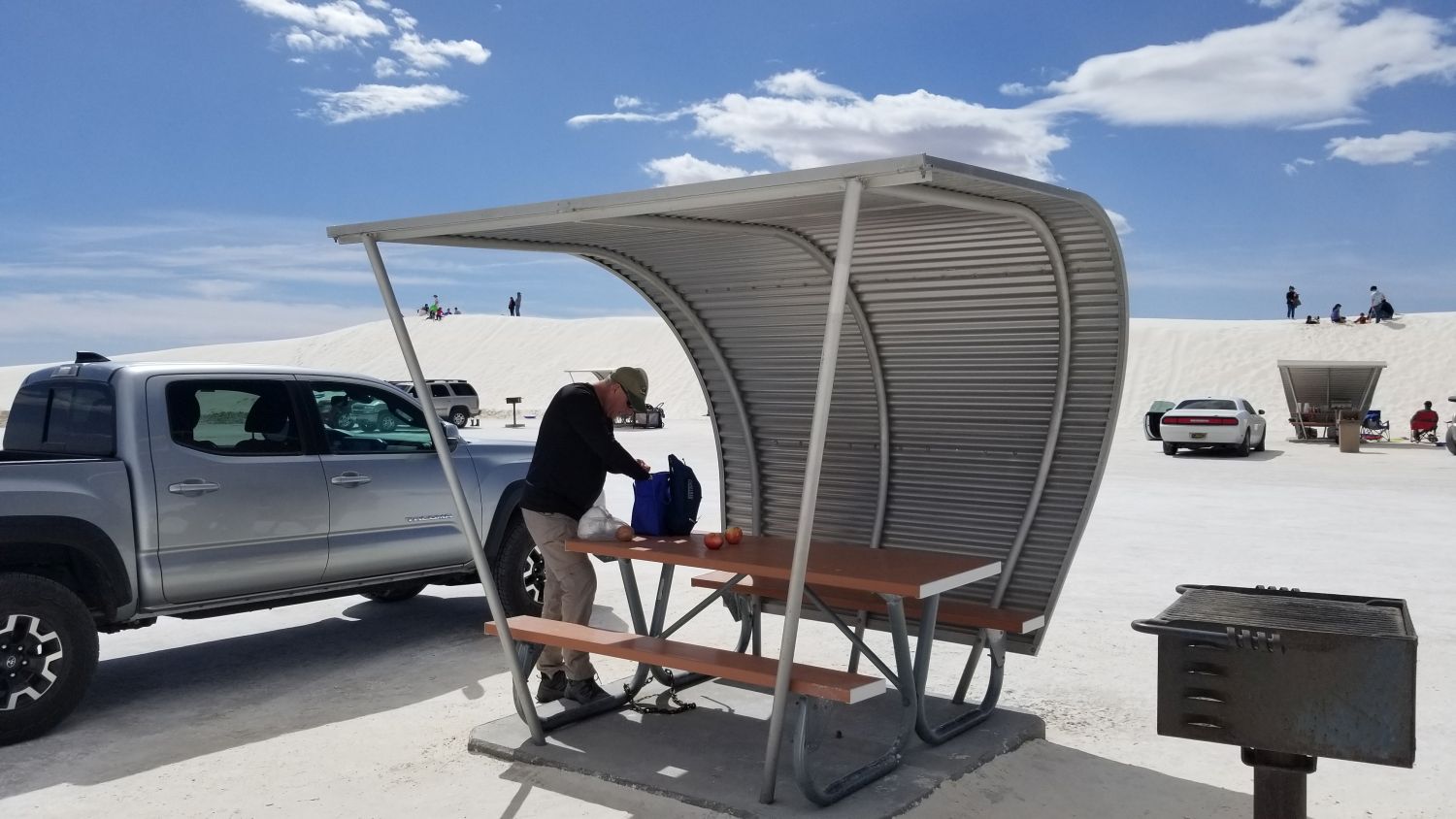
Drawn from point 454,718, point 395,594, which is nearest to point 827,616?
point 454,718

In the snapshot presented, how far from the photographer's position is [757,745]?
5938 millimetres

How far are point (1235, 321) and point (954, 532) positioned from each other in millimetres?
55921

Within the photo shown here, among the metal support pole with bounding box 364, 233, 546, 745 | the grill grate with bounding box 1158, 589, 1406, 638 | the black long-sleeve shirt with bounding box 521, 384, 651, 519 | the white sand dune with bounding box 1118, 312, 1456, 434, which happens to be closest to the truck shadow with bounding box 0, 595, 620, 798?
the metal support pole with bounding box 364, 233, 546, 745

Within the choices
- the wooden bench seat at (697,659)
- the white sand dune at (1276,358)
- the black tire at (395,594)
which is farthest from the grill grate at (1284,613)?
the white sand dune at (1276,358)

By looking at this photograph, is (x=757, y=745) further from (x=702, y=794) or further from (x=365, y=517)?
(x=365, y=517)

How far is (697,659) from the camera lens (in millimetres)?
5422

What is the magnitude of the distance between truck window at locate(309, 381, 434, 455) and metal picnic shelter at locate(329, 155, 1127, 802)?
1.87m

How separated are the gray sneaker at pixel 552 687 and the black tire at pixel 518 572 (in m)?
1.84

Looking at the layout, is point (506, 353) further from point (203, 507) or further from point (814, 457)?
point (814, 457)

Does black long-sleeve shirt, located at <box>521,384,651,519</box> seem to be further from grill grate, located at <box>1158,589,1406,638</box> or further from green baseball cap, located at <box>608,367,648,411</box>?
grill grate, located at <box>1158,589,1406,638</box>

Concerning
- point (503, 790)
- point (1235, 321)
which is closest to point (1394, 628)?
point (503, 790)

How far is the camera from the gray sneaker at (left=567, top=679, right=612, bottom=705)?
6414 mm

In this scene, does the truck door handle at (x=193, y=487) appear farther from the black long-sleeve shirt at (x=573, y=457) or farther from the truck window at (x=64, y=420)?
the black long-sleeve shirt at (x=573, y=457)

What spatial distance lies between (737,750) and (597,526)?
133 cm
